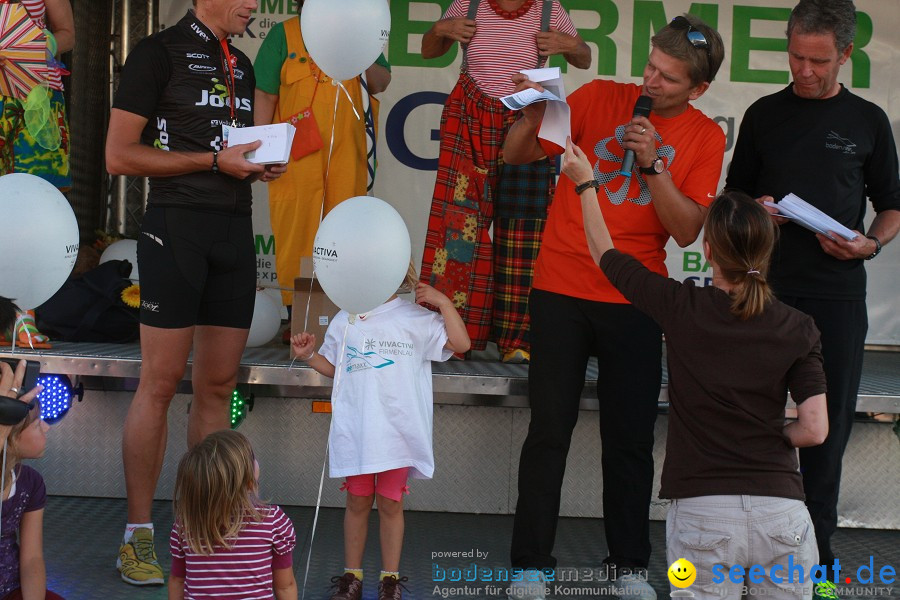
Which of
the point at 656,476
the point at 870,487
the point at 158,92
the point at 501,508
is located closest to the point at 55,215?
the point at 158,92

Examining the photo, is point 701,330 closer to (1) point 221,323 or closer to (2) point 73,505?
(1) point 221,323

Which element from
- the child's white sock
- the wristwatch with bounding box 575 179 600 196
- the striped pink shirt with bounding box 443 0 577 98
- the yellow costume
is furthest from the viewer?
the yellow costume

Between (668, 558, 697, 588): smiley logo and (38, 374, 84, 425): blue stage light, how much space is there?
2830mm

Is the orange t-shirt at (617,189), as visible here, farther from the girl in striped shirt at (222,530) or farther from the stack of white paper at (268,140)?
the girl in striped shirt at (222,530)

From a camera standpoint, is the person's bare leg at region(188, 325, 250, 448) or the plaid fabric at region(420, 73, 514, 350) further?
the plaid fabric at region(420, 73, 514, 350)

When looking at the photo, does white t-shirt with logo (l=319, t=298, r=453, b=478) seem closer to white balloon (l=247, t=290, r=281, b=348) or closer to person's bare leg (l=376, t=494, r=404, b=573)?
person's bare leg (l=376, t=494, r=404, b=573)

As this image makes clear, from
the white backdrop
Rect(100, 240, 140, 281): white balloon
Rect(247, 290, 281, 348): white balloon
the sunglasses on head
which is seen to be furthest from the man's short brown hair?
Rect(100, 240, 140, 281): white balloon

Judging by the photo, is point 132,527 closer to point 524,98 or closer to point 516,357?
point 516,357

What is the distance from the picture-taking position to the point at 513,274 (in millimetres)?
4266

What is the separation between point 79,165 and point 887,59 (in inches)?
179

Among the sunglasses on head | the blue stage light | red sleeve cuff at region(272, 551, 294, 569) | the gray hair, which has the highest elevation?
the gray hair

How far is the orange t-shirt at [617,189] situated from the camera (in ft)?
10.4

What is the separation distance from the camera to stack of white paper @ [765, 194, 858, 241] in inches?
123

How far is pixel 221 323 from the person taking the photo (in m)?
3.38
